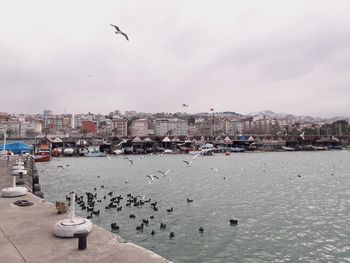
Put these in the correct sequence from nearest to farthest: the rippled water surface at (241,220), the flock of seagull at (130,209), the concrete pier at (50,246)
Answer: the concrete pier at (50,246) < the rippled water surface at (241,220) < the flock of seagull at (130,209)

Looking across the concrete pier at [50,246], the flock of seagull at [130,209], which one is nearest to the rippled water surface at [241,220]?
the flock of seagull at [130,209]

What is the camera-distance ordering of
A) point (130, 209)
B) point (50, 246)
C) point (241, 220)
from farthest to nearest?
point (130, 209) → point (241, 220) → point (50, 246)

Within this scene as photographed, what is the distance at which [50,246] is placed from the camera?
9102mm

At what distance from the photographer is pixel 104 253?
8.45 m

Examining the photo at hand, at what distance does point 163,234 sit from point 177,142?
12947cm

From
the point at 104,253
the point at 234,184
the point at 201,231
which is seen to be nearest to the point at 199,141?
the point at 234,184

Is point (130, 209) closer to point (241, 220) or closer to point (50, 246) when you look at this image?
point (241, 220)

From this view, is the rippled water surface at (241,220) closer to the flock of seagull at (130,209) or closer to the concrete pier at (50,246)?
the flock of seagull at (130,209)

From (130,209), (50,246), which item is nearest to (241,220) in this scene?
(130,209)

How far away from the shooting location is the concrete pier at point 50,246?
811 centimetres

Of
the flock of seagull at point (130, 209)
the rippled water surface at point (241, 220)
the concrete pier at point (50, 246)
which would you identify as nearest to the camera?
the concrete pier at point (50, 246)

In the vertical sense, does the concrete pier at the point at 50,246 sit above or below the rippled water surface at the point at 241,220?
above

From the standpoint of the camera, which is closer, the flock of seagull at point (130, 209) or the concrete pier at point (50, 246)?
the concrete pier at point (50, 246)

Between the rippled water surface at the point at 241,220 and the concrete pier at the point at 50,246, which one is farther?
the rippled water surface at the point at 241,220
